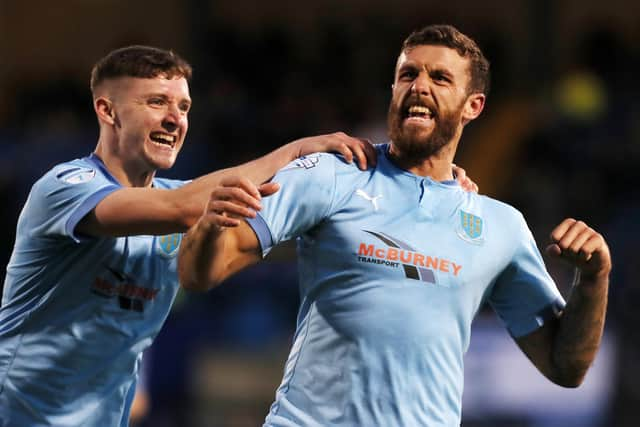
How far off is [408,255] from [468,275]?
26 cm

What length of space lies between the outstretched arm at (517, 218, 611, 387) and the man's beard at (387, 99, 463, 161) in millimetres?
523

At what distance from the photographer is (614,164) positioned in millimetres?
11289

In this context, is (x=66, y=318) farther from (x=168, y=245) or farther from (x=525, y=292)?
(x=525, y=292)

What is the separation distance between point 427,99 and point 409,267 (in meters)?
0.62

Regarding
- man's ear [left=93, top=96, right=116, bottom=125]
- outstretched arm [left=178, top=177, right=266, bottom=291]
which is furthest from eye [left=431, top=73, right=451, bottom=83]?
man's ear [left=93, top=96, right=116, bottom=125]

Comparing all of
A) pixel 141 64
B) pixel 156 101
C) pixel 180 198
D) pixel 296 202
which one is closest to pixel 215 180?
pixel 180 198

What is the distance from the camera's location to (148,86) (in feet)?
15.6

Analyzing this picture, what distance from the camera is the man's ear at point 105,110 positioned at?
4.79 meters

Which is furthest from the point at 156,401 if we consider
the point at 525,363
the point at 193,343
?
the point at 525,363

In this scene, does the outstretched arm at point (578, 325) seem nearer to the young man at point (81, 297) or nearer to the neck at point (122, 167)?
the young man at point (81, 297)

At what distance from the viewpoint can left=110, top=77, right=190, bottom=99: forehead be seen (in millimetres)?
4762

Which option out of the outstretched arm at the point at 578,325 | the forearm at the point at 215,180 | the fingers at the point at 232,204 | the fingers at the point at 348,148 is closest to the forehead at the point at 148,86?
the forearm at the point at 215,180

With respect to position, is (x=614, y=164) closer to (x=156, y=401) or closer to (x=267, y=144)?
(x=267, y=144)

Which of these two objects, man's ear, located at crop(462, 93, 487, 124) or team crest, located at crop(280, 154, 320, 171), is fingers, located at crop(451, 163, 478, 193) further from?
team crest, located at crop(280, 154, 320, 171)
